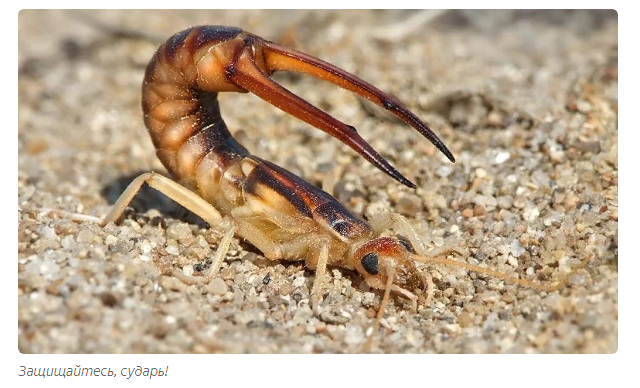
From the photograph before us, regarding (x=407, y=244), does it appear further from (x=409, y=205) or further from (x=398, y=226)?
(x=409, y=205)

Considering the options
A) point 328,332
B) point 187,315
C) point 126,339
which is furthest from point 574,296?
point 126,339

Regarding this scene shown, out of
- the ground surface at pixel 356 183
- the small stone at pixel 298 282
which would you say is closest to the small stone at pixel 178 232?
the ground surface at pixel 356 183

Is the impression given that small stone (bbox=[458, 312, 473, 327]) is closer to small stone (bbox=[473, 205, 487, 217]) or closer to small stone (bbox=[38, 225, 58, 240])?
small stone (bbox=[473, 205, 487, 217])

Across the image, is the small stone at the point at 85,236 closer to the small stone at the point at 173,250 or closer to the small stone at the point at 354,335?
the small stone at the point at 173,250

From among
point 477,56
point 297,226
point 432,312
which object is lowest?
point 432,312

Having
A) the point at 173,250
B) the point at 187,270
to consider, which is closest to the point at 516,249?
the point at 187,270

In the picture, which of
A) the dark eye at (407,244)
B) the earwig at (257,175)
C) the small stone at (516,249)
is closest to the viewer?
the earwig at (257,175)

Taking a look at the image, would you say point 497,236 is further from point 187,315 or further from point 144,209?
point 144,209
